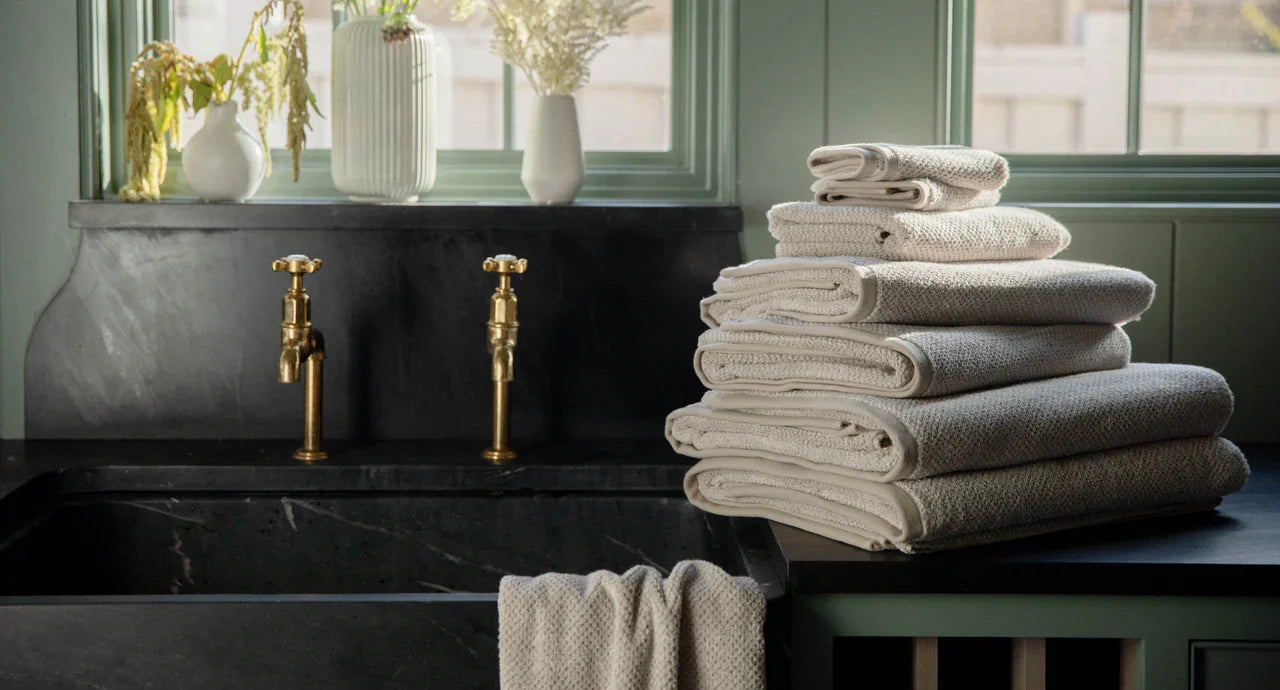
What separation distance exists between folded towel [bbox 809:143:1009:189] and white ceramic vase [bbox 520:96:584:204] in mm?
518

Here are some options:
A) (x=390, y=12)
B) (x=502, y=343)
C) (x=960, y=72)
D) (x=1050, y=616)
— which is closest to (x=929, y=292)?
(x=1050, y=616)

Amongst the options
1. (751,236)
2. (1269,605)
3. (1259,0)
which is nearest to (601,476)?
(751,236)

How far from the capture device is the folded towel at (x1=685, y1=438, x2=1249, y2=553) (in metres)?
1.24

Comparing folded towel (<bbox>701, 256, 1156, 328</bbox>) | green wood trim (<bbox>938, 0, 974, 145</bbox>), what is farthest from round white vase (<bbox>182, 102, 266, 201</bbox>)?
green wood trim (<bbox>938, 0, 974, 145</bbox>)

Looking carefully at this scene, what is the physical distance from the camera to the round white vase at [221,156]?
1.88 meters

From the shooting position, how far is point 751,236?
6.31 feet

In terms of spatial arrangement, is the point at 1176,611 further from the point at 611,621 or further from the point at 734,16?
the point at 734,16

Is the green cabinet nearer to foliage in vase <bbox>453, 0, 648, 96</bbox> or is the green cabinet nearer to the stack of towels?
the stack of towels

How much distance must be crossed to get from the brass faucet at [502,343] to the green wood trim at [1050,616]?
0.67 m

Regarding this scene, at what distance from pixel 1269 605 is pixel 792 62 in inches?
39.2

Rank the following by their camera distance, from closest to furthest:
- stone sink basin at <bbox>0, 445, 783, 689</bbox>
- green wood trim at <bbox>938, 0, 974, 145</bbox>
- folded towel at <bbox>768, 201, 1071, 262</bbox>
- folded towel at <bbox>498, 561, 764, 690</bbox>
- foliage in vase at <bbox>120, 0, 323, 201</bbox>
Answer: folded towel at <bbox>498, 561, 764, 690</bbox>, folded towel at <bbox>768, 201, 1071, 262</bbox>, stone sink basin at <bbox>0, 445, 783, 689</bbox>, foliage in vase at <bbox>120, 0, 323, 201</bbox>, green wood trim at <bbox>938, 0, 974, 145</bbox>

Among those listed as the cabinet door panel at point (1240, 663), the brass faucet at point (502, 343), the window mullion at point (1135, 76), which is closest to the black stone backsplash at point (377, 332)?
the brass faucet at point (502, 343)

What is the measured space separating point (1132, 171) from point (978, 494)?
98 centimetres

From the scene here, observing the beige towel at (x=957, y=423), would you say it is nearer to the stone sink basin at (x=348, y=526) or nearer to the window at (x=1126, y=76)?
the stone sink basin at (x=348, y=526)
